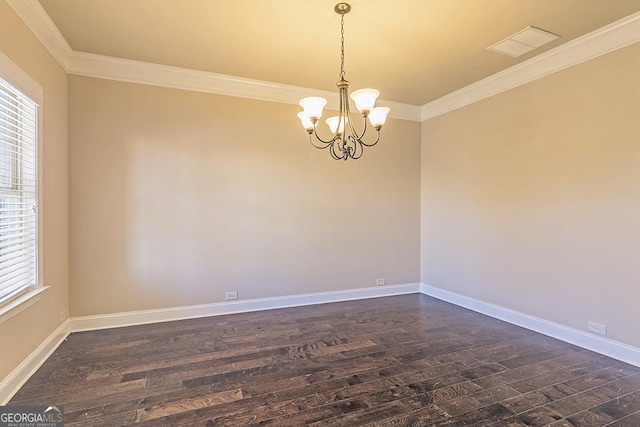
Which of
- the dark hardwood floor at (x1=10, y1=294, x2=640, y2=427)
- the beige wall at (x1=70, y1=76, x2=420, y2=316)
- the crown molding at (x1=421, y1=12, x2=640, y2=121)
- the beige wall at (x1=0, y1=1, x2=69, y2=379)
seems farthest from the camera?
the beige wall at (x1=70, y1=76, x2=420, y2=316)

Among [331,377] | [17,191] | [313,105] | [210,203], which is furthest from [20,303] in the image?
[313,105]

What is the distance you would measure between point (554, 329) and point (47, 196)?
17.0 ft

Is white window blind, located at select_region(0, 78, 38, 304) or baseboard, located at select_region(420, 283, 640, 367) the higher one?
white window blind, located at select_region(0, 78, 38, 304)

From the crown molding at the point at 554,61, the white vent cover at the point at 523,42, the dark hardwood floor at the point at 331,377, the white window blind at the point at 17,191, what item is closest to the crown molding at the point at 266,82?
the crown molding at the point at 554,61

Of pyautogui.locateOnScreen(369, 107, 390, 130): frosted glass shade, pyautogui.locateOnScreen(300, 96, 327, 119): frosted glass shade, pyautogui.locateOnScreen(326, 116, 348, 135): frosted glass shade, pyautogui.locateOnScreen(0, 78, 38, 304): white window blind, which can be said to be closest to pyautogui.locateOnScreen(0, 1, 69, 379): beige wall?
pyautogui.locateOnScreen(0, 78, 38, 304): white window blind

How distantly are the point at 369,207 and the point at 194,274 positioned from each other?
8.64 ft

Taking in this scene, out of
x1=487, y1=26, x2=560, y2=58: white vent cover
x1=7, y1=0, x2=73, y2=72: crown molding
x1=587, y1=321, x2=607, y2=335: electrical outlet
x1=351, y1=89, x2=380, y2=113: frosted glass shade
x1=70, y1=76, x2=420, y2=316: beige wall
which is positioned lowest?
x1=587, y1=321, x2=607, y2=335: electrical outlet

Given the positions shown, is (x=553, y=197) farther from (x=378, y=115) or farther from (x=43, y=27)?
(x=43, y=27)

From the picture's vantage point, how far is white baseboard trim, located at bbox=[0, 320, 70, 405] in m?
2.23

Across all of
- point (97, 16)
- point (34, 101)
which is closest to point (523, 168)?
point (97, 16)

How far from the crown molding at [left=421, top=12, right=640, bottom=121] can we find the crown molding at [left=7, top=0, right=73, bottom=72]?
456 centimetres

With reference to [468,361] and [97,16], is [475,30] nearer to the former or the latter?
[468,361]

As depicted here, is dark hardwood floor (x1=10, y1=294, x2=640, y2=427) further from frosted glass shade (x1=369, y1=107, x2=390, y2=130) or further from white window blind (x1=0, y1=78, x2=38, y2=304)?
frosted glass shade (x1=369, y1=107, x2=390, y2=130)

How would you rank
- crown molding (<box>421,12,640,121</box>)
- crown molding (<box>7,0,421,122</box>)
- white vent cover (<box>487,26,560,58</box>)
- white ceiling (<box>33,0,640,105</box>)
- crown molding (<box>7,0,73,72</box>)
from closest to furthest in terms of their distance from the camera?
1. crown molding (<box>7,0,73,72</box>)
2. white ceiling (<box>33,0,640,105</box>)
3. crown molding (<box>7,0,421,122</box>)
4. crown molding (<box>421,12,640,121</box>)
5. white vent cover (<box>487,26,560,58</box>)
